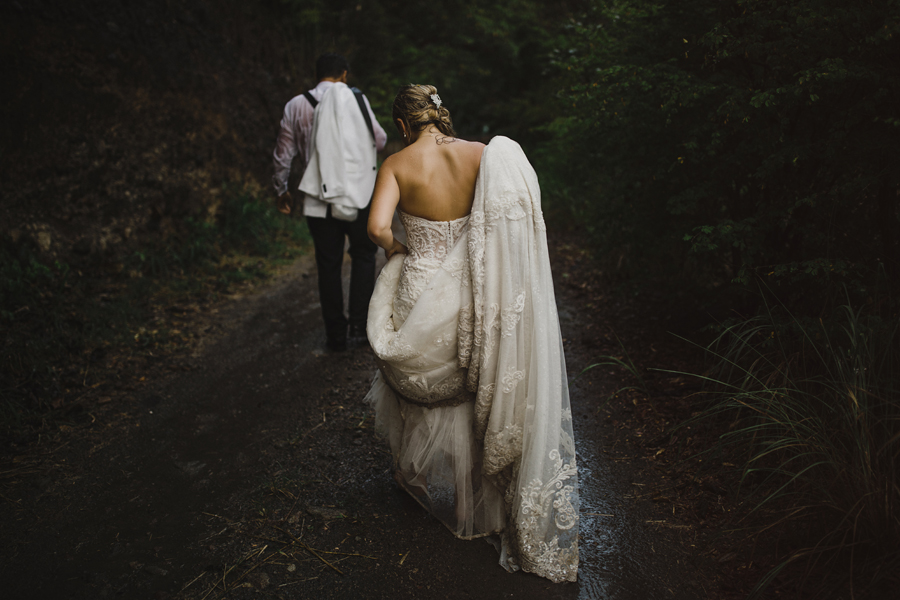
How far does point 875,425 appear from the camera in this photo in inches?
93.5

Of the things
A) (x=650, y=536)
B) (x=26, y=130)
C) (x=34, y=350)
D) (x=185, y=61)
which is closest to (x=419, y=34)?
(x=185, y=61)

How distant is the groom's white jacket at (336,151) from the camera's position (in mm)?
4566

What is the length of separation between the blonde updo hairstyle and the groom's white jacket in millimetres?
1982

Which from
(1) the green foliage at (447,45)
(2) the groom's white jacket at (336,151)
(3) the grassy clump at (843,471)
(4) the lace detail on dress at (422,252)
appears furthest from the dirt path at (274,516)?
(1) the green foliage at (447,45)

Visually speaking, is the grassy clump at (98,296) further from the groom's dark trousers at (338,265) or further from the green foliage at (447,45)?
the green foliage at (447,45)

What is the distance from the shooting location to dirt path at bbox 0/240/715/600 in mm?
2484

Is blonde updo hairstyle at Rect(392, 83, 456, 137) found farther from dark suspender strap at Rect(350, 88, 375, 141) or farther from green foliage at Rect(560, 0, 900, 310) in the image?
dark suspender strap at Rect(350, 88, 375, 141)

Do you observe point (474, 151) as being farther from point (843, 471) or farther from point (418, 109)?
point (843, 471)

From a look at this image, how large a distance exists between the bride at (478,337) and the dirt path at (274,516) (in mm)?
282

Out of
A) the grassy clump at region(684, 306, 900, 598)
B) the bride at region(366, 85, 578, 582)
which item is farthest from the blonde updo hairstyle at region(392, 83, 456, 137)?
the grassy clump at region(684, 306, 900, 598)

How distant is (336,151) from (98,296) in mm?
3095

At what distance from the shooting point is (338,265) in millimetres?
4934

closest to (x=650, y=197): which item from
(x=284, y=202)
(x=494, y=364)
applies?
(x=494, y=364)

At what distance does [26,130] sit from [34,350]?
266 centimetres
